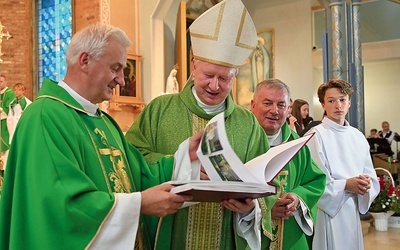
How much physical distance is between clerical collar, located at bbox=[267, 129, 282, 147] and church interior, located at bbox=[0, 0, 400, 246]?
184 inches

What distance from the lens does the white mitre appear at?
2566 mm

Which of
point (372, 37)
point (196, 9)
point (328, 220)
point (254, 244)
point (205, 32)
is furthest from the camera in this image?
point (372, 37)

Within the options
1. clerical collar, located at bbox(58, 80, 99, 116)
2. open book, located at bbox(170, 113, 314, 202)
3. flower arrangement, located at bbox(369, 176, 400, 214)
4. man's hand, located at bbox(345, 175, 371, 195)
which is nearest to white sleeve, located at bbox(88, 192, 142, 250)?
open book, located at bbox(170, 113, 314, 202)

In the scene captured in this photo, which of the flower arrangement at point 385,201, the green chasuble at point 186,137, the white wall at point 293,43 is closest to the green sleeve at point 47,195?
the green chasuble at point 186,137

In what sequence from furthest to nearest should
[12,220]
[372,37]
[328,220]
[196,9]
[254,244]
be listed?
1. [372,37]
2. [196,9]
3. [328,220]
4. [254,244]
5. [12,220]

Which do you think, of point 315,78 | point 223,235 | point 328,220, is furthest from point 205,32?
point 315,78

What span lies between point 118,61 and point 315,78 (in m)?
14.2

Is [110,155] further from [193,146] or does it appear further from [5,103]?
[5,103]

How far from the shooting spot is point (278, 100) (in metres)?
2.93

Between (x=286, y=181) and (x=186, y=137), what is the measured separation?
74cm

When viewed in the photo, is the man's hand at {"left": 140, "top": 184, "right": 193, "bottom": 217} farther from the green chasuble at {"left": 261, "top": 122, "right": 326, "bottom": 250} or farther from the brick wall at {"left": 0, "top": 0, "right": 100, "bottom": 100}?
the brick wall at {"left": 0, "top": 0, "right": 100, "bottom": 100}

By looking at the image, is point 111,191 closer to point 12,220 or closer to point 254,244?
point 12,220

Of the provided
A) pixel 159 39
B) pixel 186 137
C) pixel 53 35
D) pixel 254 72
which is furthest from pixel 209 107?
pixel 254 72

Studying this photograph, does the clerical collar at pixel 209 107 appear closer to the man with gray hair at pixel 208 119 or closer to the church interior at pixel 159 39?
the man with gray hair at pixel 208 119
